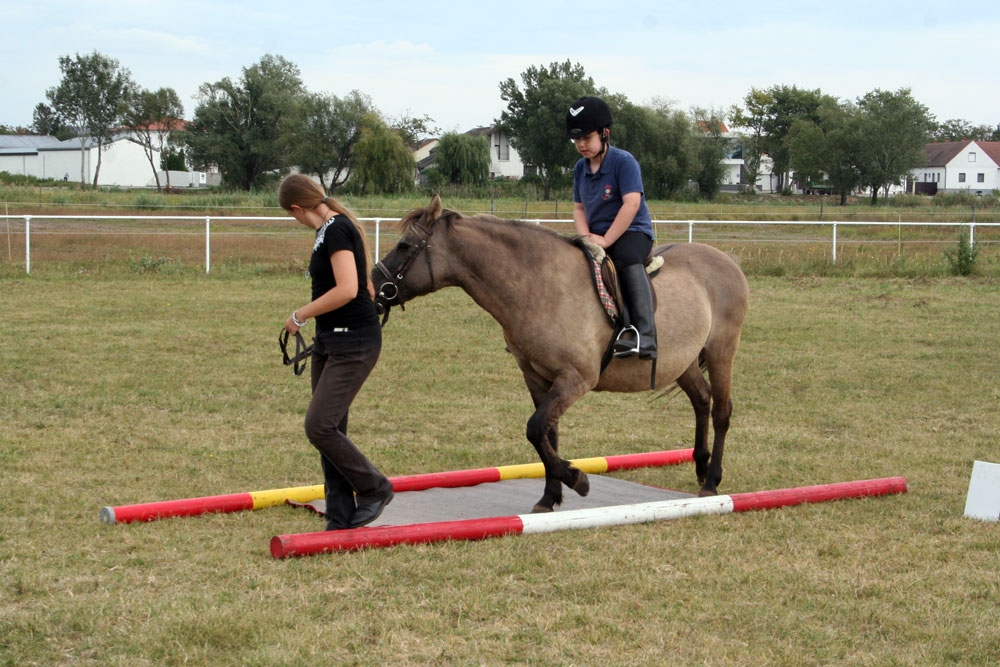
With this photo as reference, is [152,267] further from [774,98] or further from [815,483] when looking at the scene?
[774,98]

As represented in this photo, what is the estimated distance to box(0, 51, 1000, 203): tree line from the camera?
63.4 metres

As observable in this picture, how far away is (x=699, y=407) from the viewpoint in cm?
750

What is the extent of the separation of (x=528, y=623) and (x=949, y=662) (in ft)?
5.73

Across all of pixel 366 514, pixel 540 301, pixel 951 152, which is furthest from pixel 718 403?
pixel 951 152

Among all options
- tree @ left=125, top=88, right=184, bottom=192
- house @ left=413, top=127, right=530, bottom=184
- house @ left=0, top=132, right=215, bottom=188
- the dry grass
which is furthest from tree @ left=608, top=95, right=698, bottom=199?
the dry grass

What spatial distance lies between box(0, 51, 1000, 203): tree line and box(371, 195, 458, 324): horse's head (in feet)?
165

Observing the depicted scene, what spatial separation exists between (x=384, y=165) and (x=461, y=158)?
32.0 feet

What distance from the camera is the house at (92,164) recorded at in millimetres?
86250

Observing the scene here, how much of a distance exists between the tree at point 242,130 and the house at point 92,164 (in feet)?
54.8

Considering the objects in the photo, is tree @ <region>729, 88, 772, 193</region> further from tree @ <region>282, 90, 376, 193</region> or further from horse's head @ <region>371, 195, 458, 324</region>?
horse's head @ <region>371, 195, 458, 324</region>

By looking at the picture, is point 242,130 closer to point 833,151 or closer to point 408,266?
point 833,151

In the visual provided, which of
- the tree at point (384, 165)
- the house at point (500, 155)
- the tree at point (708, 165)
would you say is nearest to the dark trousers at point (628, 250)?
the tree at point (384, 165)

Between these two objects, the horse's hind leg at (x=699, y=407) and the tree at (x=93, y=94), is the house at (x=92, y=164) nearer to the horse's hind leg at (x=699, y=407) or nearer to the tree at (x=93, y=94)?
the tree at (x=93, y=94)

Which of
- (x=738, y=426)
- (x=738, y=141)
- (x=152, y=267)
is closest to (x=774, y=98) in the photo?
(x=738, y=141)
